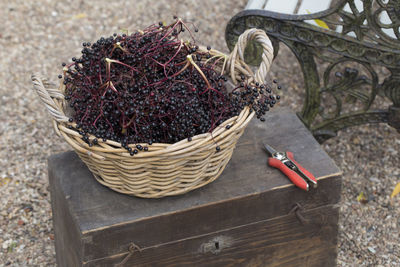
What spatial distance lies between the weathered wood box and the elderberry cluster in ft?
0.86

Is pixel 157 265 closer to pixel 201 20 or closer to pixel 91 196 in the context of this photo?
pixel 91 196

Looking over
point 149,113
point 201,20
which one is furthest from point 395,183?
point 201,20

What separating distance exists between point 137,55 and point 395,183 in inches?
63.6

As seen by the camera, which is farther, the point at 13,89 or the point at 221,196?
the point at 13,89

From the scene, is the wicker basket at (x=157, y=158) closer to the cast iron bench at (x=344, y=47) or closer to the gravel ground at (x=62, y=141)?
the cast iron bench at (x=344, y=47)

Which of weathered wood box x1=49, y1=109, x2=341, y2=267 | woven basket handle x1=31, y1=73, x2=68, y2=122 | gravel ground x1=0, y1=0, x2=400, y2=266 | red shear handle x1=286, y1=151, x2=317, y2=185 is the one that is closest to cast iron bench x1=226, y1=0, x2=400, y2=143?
gravel ground x1=0, y1=0, x2=400, y2=266

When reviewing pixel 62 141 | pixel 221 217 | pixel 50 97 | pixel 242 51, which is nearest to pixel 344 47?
pixel 242 51

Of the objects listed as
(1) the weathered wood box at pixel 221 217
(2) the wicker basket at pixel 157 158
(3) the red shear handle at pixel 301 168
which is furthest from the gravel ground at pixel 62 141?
(2) the wicker basket at pixel 157 158

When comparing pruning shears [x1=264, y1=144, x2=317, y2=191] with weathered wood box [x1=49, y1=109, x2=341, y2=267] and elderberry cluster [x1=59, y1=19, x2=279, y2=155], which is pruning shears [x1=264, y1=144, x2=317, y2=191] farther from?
elderberry cluster [x1=59, y1=19, x2=279, y2=155]

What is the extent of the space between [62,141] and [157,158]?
149cm

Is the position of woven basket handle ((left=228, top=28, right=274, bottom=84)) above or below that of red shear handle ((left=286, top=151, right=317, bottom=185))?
above

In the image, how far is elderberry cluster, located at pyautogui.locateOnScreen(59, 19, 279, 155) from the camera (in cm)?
154

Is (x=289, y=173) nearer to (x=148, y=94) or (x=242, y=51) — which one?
(x=242, y=51)

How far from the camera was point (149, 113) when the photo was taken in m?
1.55
